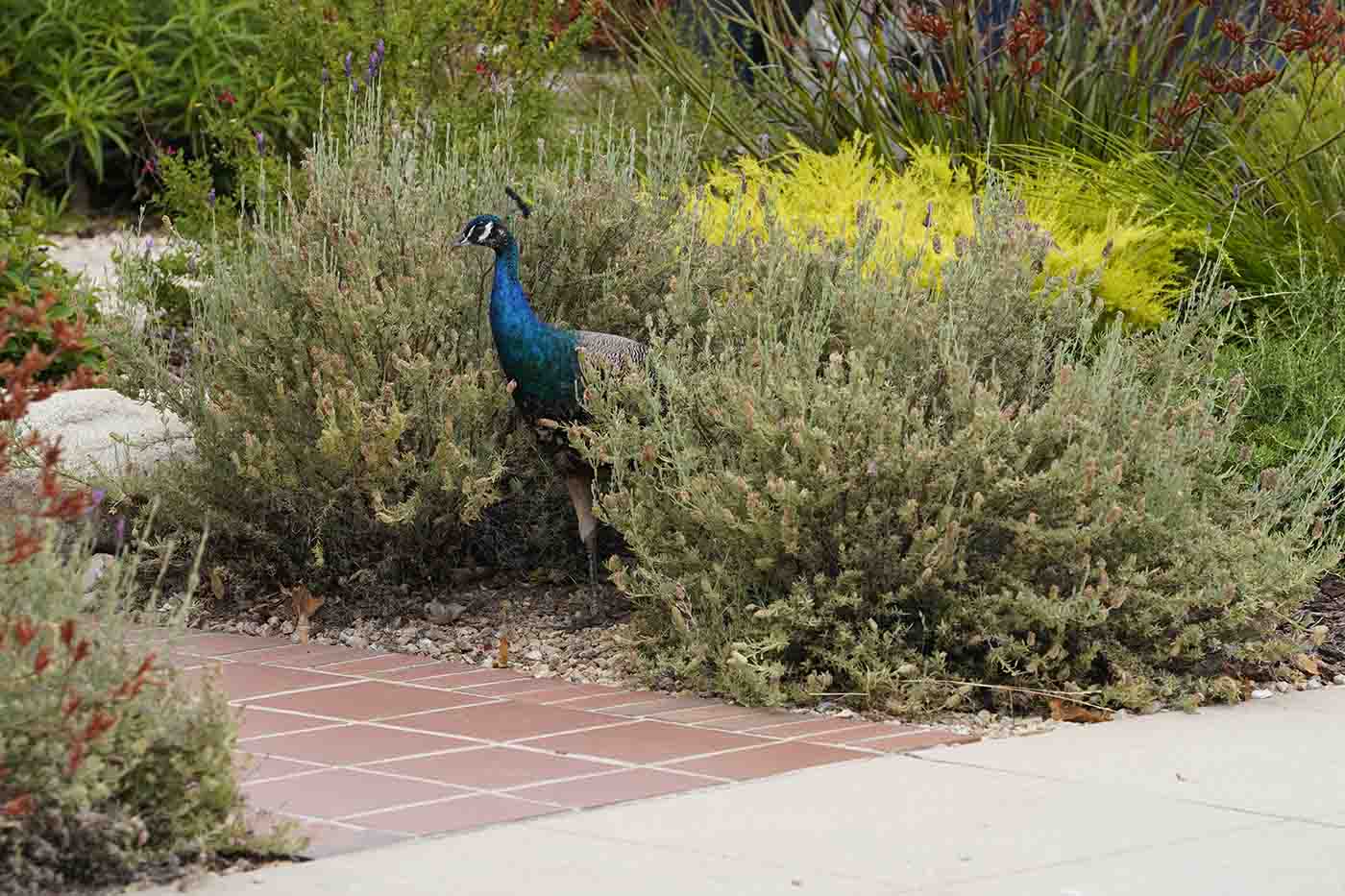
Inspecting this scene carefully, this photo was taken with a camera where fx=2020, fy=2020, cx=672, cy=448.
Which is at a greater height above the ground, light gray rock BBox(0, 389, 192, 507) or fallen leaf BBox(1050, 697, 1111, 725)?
light gray rock BBox(0, 389, 192, 507)

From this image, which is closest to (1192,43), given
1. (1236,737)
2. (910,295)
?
(910,295)

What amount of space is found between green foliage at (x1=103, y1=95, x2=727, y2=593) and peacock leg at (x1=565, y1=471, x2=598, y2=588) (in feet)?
0.79

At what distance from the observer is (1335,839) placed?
4.31 m

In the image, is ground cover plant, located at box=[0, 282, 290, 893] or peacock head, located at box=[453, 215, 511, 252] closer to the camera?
ground cover plant, located at box=[0, 282, 290, 893]

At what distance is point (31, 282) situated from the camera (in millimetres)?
8938

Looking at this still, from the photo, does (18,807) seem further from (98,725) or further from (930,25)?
(930,25)

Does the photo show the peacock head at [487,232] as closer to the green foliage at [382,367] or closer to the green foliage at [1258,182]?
the green foliage at [382,367]

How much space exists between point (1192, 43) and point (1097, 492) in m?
4.38

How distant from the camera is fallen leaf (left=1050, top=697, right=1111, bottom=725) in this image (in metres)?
5.53

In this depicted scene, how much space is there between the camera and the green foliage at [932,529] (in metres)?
5.61

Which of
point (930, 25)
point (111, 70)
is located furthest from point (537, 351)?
point (111, 70)

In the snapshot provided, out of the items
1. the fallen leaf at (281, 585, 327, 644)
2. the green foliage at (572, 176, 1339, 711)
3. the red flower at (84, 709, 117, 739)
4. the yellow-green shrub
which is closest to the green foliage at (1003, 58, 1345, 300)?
the yellow-green shrub

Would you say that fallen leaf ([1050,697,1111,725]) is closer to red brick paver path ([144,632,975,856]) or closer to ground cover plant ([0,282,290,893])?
red brick paver path ([144,632,975,856])

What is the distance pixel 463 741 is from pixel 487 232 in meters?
2.04
